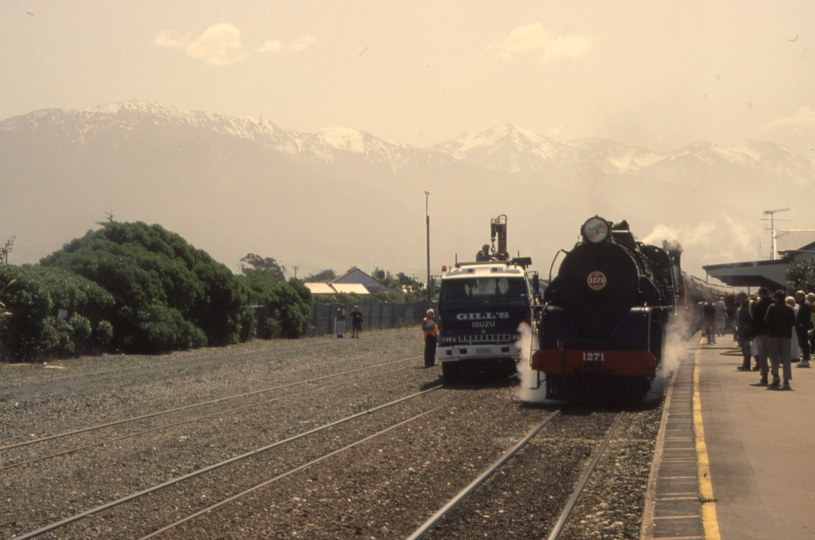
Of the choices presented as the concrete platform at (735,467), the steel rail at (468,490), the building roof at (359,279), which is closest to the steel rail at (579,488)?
the concrete platform at (735,467)

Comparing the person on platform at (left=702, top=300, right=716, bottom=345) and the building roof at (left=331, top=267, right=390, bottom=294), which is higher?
the building roof at (left=331, top=267, right=390, bottom=294)

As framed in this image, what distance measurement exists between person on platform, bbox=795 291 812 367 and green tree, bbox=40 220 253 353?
2108cm

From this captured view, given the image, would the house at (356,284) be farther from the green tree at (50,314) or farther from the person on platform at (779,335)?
the person on platform at (779,335)

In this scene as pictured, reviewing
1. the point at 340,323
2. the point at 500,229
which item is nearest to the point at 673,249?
the point at 500,229

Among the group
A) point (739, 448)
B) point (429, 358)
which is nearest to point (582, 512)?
point (739, 448)

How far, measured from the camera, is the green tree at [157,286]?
3038 centimetres

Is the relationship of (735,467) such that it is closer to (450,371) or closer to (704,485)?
(704,485)

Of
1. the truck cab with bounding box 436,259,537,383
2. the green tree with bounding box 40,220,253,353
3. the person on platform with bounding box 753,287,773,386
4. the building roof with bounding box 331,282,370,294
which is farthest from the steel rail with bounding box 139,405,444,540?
the building roof with bounding box 331,282,370,294

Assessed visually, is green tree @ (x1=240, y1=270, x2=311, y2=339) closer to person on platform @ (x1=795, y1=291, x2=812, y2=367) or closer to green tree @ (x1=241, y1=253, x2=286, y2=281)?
person on platform @ (x1=795, y1=291, x2=812, y2=367)

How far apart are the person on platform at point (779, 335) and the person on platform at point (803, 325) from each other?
14.7 ft

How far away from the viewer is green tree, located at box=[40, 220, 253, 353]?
3038cm

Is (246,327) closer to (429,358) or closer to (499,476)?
(429,358)

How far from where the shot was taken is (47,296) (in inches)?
1006

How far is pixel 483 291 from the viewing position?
17.9 meters
